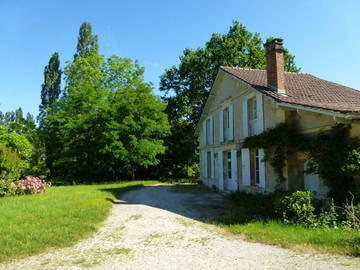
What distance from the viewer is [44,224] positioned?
828 cm

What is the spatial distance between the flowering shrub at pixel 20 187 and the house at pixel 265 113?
9857 millimetres

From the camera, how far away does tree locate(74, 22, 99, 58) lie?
1565 inches

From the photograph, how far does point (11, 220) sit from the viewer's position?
8.66 metres

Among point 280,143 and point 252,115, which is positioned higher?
point 252,115

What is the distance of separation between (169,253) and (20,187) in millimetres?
11995

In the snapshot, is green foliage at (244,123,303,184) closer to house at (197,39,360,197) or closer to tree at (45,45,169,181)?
house at (197,39,360,197)

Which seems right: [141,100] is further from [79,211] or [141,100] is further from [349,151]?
[349,151]

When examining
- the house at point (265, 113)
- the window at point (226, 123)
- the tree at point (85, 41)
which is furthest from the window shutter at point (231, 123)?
the tree at point (85, 41)

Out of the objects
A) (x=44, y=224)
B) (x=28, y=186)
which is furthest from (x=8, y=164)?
(x=44, y=224)

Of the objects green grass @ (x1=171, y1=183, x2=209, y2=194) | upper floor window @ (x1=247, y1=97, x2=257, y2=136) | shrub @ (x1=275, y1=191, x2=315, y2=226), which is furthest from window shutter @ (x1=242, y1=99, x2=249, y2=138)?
shrub @ (x1=275, y1=191, x2=315, y2=226)

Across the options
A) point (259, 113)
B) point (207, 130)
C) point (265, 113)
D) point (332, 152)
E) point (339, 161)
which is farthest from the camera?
point (207, 130)

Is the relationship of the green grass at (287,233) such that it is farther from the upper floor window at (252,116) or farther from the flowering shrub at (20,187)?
the flowering shrub at (20,187)

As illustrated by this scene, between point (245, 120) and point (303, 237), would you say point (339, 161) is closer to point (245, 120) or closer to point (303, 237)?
point (303, 237)

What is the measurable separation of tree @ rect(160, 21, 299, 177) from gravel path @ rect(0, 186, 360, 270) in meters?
21.9
